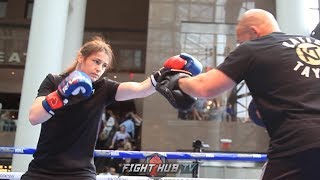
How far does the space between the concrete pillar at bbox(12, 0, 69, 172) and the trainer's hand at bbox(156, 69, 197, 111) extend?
654cm

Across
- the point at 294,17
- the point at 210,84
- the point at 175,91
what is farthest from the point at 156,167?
the point at 294,17

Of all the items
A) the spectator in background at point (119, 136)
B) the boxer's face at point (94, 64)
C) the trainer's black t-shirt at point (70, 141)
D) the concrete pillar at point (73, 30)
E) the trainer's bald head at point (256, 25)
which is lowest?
the spectator in background at point (119, 136)

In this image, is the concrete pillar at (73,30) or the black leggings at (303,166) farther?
the concrete pillar at (73,30)

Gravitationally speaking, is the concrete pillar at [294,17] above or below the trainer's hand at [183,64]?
above

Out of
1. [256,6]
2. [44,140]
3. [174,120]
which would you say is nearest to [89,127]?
[44,140]

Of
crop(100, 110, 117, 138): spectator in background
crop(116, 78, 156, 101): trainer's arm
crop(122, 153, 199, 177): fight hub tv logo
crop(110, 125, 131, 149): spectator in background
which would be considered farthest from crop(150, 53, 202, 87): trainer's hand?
crop(100, 110, 117, 138): spectator in background

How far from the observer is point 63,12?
912 centimetres

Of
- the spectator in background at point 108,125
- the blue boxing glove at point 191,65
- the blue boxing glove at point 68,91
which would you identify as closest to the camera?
the blue boxing glove at point 68,91

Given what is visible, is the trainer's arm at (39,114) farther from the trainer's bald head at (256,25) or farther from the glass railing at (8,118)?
the glass railing at (8,118)

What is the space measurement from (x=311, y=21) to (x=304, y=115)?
27.4ft

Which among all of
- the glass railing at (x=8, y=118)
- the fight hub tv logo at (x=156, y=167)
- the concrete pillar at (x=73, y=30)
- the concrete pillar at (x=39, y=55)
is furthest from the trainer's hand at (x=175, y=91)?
the glass railing at (x=8, y=118)

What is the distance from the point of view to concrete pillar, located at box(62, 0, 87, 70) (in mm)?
11000

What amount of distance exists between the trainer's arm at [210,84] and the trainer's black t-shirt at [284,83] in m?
0.03

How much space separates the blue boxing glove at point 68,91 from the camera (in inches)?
82.7
